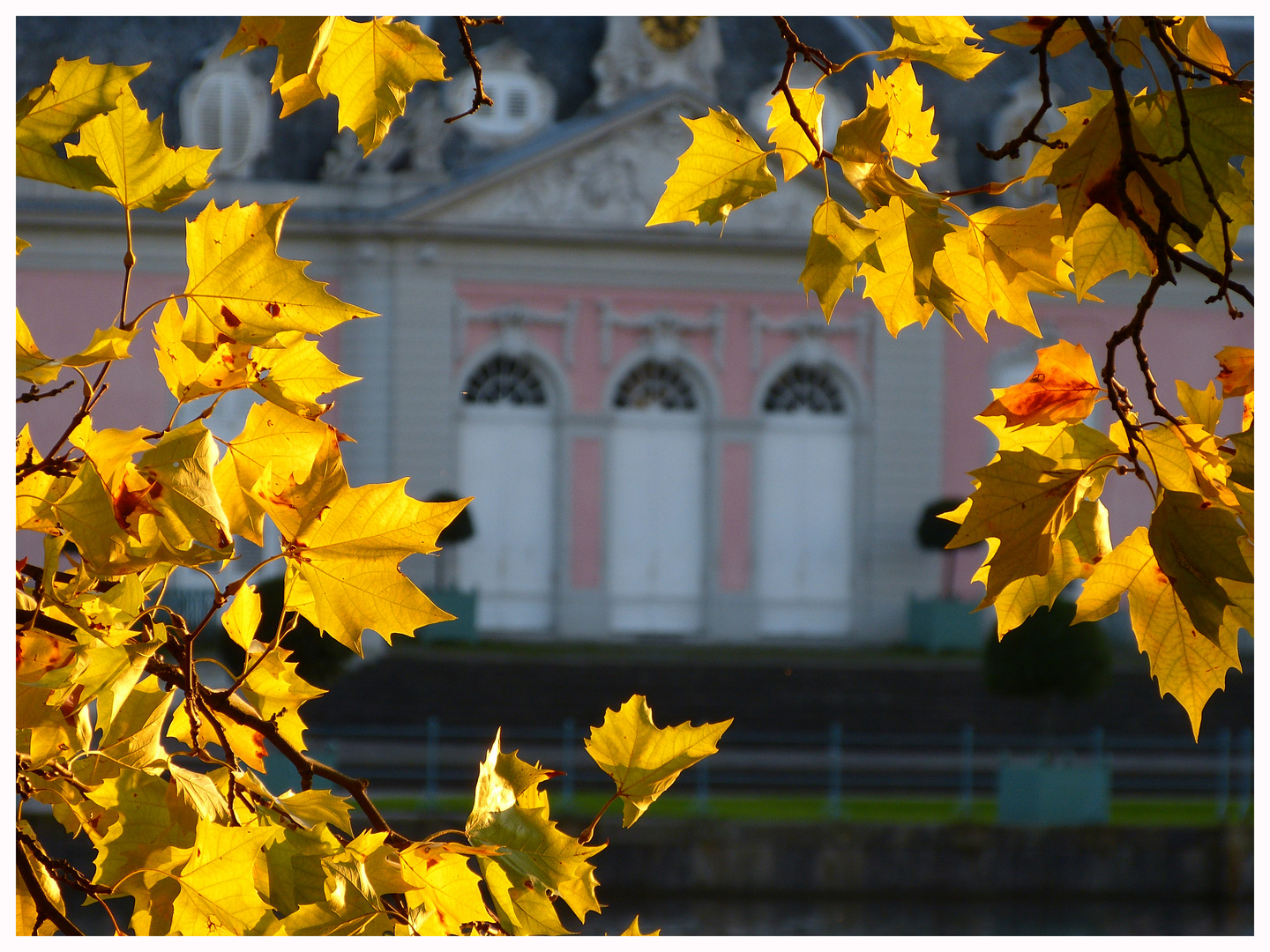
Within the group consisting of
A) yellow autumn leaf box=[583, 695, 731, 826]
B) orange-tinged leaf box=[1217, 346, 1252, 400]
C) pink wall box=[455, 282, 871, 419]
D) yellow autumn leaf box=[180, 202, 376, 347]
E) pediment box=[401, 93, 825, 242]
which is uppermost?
pediment box=[401, 93, 825, 242]

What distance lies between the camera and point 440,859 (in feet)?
2.28

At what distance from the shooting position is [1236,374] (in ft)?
2.23

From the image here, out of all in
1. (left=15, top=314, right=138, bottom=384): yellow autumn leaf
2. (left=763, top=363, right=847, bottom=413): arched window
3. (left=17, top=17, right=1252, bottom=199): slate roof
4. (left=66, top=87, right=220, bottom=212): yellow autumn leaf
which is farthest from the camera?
(left=763, top=363, right=847, bottom=413): arched window

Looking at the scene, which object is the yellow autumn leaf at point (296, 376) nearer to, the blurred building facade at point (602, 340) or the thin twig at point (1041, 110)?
the thin twig at point (1041, 110)

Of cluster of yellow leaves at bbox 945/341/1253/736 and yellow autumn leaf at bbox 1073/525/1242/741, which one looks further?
yellow autumn leaf at bbox 1073/525/1242/741

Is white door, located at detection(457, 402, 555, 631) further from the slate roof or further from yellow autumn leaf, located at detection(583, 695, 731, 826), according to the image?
yellow autumn leaf, located at detection(583, 695, 731, 826)

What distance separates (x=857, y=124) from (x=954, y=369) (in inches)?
452

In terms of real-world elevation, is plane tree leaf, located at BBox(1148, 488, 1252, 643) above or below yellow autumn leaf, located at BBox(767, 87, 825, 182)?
below

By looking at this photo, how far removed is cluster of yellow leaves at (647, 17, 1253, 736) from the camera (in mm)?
616

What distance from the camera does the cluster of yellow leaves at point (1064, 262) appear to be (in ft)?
2.02

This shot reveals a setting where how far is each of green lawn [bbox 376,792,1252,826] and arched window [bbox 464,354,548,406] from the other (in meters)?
4.78

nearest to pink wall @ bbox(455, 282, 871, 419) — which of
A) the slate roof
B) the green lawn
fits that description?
the slate roof

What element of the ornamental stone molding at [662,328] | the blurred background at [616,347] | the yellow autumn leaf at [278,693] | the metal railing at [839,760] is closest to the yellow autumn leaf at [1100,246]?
the yellow autumn leaf at [278,693]

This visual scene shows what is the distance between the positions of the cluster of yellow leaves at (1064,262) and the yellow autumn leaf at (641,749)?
0.20 meters
